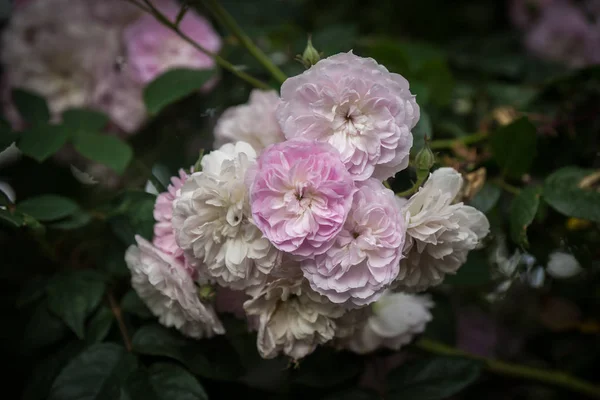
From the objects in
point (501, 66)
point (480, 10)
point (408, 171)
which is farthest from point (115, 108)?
point (480, 10)

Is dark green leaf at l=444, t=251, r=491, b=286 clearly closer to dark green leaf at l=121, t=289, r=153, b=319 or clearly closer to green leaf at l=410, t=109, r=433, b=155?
green leaf at l=410, t=109, r=433, b=155

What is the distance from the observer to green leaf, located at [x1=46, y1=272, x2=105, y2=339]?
25.7 inches

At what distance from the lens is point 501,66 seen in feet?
3.75

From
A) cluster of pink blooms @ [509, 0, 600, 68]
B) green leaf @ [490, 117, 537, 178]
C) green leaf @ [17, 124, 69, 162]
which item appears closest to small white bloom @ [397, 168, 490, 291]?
green leaf @ [490, 117, 537, 178]

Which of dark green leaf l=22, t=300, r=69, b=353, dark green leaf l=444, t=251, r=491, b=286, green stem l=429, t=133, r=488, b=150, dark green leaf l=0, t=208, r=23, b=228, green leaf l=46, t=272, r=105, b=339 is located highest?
dark green leaf l=0, t=208, r=23, b=228

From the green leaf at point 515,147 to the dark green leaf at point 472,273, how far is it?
12cm

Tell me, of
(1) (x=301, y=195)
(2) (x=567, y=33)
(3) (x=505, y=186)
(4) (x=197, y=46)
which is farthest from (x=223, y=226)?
(2) (x=567, y=33)

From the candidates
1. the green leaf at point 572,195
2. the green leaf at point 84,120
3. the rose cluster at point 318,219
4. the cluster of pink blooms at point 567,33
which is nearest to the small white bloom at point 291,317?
the rose cluster at point 318,219

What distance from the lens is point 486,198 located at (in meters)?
0.71

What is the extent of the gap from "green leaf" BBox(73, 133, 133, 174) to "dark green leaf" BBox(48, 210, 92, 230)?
0.23ft

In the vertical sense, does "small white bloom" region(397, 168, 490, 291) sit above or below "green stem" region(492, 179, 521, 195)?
above

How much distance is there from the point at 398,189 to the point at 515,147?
172mm

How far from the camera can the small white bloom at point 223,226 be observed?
52 cm

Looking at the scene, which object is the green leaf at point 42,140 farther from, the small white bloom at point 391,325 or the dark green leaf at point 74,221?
the small white bloom at point 391,325
